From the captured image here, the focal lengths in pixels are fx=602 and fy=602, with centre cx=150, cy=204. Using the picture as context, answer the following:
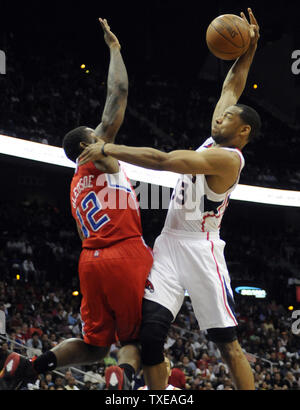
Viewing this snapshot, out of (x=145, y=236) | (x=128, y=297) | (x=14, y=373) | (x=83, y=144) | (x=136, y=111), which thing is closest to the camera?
(x=14, y=373)

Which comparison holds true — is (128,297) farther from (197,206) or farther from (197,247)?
(197,206)

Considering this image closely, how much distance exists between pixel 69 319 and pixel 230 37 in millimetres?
8054

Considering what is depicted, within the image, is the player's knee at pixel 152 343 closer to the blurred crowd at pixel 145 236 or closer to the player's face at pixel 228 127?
the player's face at pixel 228 127

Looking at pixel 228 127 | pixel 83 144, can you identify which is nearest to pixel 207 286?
pixel 228 127

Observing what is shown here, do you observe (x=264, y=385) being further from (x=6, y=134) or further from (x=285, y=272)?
(x=285, y=272)

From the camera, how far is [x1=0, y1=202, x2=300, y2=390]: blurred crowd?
9742mm

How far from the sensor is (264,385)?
436 inches

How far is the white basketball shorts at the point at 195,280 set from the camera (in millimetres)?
3898

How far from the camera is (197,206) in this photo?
13.4 ft

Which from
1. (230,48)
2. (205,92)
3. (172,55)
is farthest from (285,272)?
(230,48)

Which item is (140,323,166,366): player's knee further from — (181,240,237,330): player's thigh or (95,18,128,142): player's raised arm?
(95,18,128,142): player's raised arm

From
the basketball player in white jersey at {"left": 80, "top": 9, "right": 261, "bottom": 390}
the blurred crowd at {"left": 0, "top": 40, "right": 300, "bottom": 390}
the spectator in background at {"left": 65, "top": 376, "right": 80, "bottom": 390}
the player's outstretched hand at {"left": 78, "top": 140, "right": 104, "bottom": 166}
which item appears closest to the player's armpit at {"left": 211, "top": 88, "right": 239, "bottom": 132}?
the basketball player in white jersey at {"left": 80, "top": 9, "right": 261, "bottom": 390}

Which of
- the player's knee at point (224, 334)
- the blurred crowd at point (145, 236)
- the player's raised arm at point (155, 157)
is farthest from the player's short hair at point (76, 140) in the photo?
the blurred crowd at point (145, 236)
